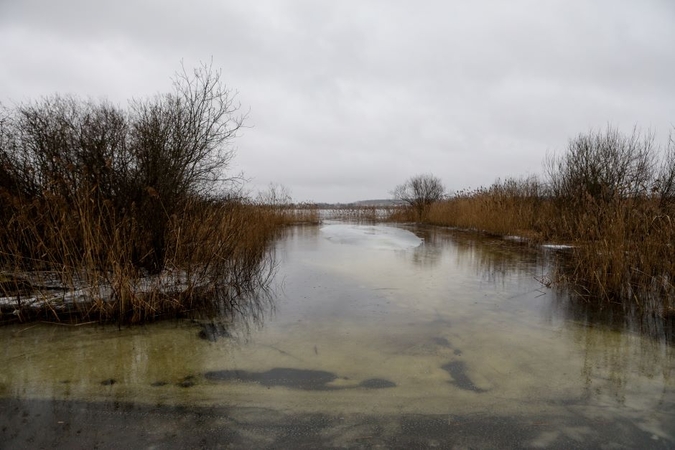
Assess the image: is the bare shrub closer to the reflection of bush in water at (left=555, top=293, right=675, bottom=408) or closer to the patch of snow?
the reflection of bush in water at (left=555, top=293, right=675, bottom=408)

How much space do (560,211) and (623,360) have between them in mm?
9289

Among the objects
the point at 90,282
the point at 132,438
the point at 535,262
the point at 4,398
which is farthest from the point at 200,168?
the point at 535,262

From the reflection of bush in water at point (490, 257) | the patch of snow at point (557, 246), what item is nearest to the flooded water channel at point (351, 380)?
the reflection of bush in water at point (490, 257)

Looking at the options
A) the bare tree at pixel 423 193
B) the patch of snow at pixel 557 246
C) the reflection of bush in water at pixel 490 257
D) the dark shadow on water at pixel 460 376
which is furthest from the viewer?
the bare tree at pixel 423 193

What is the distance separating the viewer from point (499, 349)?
334 cm

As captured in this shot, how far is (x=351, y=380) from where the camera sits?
9.09 feet

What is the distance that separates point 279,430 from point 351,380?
0.76 meters

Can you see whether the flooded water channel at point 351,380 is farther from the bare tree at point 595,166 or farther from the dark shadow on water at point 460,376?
the bare tree at point 595,166

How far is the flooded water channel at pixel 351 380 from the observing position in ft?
6.96

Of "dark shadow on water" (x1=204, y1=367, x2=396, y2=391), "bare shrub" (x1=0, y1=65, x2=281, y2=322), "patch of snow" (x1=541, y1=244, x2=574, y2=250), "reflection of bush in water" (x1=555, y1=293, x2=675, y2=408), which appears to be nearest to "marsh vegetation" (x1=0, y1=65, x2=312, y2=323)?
"bare shrub" (x1=0, y1=65, x2=281, y2=322)

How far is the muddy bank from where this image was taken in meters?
2.03

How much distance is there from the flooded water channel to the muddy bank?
0.03 feet

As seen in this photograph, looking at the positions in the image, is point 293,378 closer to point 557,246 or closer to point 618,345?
point 618,345

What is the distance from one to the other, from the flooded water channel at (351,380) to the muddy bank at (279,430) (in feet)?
0.03
